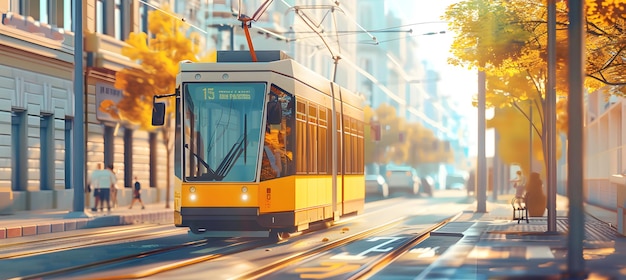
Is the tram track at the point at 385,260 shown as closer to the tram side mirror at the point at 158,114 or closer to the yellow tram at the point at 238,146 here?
the yellow tram at the point at 238,146

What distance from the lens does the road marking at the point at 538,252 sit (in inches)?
736

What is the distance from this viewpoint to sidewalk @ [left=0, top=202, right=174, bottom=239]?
2784 cm

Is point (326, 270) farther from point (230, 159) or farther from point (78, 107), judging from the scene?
point (78, 107)

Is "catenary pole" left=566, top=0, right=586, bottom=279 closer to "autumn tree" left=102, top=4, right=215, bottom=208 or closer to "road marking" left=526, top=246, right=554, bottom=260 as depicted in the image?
"road marking" left=526, top=246, right=554, bottom=260

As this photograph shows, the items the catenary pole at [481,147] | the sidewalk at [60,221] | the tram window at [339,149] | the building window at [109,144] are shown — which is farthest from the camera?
the building window at [109,144]

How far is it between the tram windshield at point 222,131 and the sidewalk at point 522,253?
3916mm

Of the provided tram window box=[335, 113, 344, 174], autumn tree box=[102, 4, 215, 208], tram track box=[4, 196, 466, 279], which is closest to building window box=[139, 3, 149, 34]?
autumn tree box=[102, 4, 215, 208]

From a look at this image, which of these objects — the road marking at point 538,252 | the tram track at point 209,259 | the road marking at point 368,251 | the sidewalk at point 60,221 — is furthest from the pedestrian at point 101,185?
the road marking at point 538,252

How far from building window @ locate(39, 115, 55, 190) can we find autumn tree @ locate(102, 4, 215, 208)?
3.33 m

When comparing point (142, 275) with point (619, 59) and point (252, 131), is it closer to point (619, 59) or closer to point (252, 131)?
point (252, 131)

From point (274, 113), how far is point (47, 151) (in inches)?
821

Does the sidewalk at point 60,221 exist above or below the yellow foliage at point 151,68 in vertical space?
below

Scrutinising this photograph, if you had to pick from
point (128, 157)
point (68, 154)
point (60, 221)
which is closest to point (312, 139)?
point (60, 221)

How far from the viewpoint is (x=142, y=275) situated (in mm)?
15172
